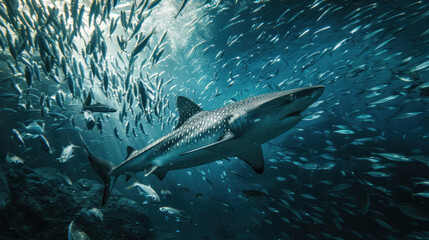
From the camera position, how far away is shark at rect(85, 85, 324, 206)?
2.43 meters

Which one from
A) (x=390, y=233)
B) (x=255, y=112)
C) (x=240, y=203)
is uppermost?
(x=255, y=112)

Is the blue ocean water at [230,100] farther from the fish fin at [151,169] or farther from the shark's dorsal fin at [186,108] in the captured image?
the fish fin at [151,169]

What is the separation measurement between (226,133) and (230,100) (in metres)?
9.11

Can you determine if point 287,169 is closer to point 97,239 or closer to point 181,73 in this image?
point 97,239

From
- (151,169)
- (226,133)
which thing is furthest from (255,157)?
(151,169)

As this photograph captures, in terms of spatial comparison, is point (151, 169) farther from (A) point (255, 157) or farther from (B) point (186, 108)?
(A) point (255, 157)

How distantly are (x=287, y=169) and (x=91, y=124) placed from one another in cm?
1294

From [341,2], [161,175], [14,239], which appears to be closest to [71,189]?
[14,239]

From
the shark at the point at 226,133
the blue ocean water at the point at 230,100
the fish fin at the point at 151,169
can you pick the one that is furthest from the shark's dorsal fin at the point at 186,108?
the blue ocean water at the point at 230,100

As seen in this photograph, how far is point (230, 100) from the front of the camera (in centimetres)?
1192

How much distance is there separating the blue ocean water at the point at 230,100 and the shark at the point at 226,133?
1.46m

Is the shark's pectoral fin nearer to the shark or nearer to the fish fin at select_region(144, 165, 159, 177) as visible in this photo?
the shark

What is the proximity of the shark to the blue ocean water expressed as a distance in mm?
1457

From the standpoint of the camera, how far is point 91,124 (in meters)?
5.02
